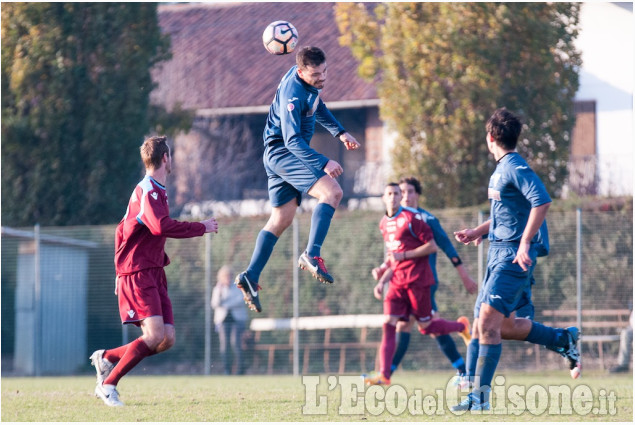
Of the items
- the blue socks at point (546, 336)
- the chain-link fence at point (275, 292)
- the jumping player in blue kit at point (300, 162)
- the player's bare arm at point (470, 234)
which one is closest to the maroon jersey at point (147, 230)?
the jumping player in blue kit at point (300, 162)

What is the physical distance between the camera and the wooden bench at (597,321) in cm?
1616

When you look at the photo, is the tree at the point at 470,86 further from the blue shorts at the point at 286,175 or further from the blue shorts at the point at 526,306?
the blue shorts at the point at 286,175

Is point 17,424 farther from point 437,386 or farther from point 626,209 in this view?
point 626,209

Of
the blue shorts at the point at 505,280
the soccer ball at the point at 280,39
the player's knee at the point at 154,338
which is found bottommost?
the player's knee at the point at 154,338

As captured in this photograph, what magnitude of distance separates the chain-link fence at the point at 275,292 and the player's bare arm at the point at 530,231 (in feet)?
29.3

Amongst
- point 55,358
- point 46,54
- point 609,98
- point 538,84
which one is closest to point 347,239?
point 538,84

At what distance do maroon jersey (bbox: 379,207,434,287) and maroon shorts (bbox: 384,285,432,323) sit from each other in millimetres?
75

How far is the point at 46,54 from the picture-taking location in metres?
20.1

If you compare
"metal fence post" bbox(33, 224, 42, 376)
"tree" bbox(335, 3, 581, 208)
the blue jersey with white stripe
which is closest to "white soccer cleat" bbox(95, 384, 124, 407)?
the blue jersey with white stripe

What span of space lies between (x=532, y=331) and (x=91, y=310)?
1201 centimetres

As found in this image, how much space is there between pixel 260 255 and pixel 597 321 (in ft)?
31.2

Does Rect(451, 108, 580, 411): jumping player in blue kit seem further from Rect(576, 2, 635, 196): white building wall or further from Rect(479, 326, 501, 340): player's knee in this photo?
Rect(576, 2, 635, 196): white building wall

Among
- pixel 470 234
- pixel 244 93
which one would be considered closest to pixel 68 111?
pixel 244 93

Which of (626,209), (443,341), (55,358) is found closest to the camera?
(443,341)
